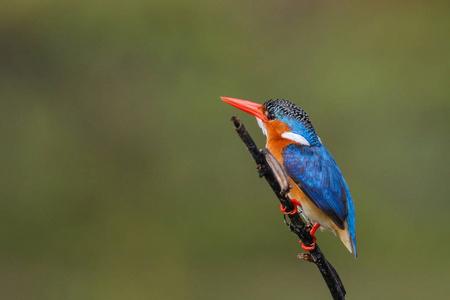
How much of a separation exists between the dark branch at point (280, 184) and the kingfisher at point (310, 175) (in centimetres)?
20

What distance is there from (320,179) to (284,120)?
0.25 metres

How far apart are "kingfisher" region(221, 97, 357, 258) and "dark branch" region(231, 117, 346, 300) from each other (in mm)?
204

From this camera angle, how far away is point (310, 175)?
1.48 meters

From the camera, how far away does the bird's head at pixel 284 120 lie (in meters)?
1.58

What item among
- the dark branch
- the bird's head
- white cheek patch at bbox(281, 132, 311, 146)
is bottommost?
the dark branch

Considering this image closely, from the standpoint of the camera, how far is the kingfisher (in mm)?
1449

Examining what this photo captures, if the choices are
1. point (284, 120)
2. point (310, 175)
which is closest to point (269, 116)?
point (284, 120)

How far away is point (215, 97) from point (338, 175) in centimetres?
225

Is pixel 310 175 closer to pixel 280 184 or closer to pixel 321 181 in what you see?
pixel 321 181

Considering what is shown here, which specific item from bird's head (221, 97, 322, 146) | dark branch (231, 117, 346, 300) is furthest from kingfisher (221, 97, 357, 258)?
dark branch (231, 117, 346, 300)

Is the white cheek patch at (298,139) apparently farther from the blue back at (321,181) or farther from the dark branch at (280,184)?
the dark branch at (280,184)

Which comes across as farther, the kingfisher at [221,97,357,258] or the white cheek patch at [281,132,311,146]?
the white cheek patch at [281,132,311,146]

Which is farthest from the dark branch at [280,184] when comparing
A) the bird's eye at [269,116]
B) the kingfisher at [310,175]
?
the bird's eye at [269,116]

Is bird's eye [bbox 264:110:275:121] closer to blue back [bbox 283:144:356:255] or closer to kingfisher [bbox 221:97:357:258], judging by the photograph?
kingfisher [bbox 221:97:357:258]
